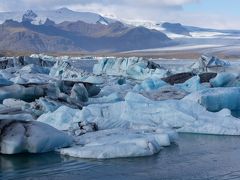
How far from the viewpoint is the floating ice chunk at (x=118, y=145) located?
8.12 m

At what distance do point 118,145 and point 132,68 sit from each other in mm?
20133

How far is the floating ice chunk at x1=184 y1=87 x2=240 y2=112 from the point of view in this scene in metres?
13.5

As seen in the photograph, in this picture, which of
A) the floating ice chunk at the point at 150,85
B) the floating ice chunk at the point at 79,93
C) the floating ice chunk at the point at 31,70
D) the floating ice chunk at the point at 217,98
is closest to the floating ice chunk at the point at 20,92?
the floating ice chunk at the point at 79,93

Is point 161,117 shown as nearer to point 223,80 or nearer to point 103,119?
point 103,119

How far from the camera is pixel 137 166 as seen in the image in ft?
25.1

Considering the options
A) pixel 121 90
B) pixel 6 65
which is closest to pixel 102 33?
pixel 6 65

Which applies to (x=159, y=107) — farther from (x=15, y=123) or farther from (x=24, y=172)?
(x=24, y=172)

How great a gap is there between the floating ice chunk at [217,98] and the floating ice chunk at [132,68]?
1009 centimetres

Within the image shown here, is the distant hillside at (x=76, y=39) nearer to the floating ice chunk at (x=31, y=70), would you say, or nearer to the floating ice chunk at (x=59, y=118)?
the floating ice chunk at (x=31, y=70)

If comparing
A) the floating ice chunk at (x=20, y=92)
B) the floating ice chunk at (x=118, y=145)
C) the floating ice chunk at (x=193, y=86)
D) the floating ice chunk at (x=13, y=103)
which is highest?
the floating ice chunk at (x=20, y=92)

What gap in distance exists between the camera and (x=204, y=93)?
13906mm

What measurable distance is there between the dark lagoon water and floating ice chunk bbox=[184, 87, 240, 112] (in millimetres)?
4640

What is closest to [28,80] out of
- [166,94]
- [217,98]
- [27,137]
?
[166,94]

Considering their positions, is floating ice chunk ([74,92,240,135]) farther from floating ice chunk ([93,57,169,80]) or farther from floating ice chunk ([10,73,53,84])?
floating ice chunk ([93,57,169,80])
